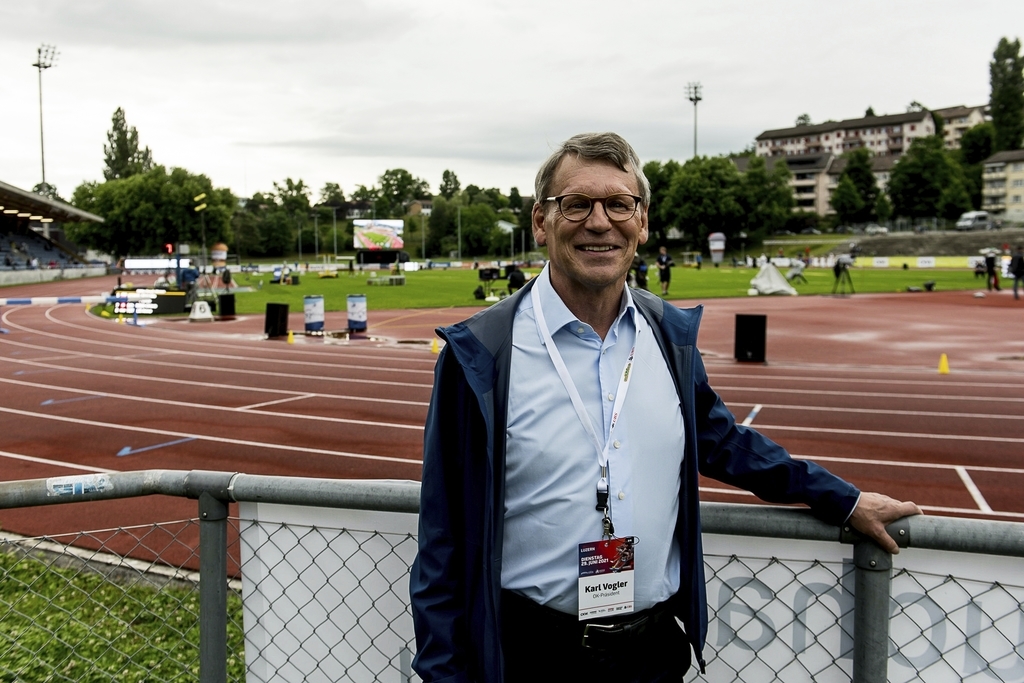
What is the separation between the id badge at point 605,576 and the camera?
2.14 meters

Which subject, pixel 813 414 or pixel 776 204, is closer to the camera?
pixel 813 414

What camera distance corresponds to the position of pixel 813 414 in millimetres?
11586

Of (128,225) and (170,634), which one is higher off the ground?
(128,225)

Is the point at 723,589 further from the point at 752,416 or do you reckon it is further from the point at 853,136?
the point at 853,136

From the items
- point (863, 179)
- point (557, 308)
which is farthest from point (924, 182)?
point (557, 308)

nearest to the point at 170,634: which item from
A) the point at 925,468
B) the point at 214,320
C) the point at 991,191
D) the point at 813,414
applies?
the point at 925,468

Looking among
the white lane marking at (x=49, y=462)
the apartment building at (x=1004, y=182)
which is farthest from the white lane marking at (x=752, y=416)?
the apartment building at (x=1004, y=182)

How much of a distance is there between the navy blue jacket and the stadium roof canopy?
54174mm

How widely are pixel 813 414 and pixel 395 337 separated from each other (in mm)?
12239

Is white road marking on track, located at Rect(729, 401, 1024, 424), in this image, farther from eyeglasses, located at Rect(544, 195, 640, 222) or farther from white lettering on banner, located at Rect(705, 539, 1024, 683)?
eyeglasses, located at Rect(544, 195, 640, 222)

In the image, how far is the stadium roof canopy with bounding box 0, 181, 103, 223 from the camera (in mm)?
49388

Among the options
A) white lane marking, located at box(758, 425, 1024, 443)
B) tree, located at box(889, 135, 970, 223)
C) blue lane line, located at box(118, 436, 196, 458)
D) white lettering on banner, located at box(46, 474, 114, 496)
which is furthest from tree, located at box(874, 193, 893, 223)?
white lettering on banner, located at box(46, 474, 114, 496)

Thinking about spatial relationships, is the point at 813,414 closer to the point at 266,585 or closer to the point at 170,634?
the point at 170,634

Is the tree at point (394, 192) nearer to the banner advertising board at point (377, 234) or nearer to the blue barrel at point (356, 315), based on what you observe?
the banner advertising board at point (377, 234)
